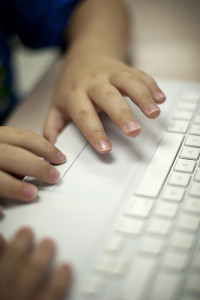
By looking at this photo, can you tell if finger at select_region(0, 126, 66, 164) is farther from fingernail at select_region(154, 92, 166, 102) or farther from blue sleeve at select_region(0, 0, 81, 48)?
blue sleeve at select_region(0, 0, 81, 48)

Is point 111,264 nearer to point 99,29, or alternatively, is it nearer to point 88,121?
point 88,121

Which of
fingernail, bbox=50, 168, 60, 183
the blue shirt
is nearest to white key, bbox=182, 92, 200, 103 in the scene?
fingernail, bbox=50, 168, 60, 183

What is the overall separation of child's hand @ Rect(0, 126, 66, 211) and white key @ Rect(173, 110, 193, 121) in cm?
15

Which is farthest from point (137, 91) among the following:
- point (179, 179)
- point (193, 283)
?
point (193, 283)

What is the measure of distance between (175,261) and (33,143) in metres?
0.20

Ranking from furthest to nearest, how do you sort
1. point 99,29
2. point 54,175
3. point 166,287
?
point 99,29 < point 54,175 < point 166,287

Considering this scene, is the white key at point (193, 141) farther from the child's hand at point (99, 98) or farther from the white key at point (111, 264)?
the white key at point (111, 264)

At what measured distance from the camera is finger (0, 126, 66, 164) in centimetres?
36

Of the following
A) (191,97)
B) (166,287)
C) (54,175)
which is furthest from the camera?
(191,97)

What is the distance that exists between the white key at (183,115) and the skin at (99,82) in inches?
1.2

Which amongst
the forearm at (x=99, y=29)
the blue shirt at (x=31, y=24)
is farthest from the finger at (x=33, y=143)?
the blue shirt at (x=31, y=24)

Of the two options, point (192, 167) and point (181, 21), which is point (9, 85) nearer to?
point (181, 21)

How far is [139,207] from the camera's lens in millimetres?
292

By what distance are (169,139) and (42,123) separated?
22 cm
